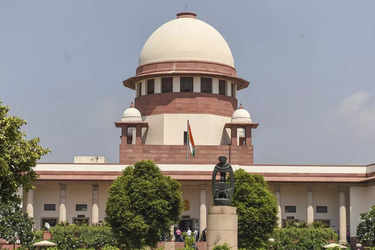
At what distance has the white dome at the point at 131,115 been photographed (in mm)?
62859

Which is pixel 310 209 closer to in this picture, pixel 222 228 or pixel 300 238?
pixel 300 238

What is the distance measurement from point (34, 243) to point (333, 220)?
919 inches

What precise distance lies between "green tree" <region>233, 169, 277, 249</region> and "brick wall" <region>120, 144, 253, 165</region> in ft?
42.6

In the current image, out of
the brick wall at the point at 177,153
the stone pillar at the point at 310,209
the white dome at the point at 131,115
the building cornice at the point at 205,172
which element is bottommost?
the stone pillar at the point at 310,209

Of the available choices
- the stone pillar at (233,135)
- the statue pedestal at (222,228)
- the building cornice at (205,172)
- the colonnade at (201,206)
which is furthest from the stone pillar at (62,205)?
the statue pedestal at (222,228)

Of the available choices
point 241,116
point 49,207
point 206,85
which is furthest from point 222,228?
point 206,85

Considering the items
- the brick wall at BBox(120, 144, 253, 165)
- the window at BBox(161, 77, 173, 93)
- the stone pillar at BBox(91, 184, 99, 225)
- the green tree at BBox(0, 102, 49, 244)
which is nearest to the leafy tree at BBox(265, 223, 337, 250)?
the brick wall at BBox(120, 144, 253, 165)

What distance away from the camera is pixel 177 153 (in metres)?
61.9

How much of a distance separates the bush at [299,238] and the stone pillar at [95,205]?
14246 mm

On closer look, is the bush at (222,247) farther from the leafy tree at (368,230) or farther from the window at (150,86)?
the window at (150,86)

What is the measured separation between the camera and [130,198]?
44.9m

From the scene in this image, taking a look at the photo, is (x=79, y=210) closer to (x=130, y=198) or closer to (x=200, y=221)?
(x=200, y=221)

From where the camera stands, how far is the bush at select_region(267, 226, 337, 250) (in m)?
51.0

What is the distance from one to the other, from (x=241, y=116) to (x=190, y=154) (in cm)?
495
